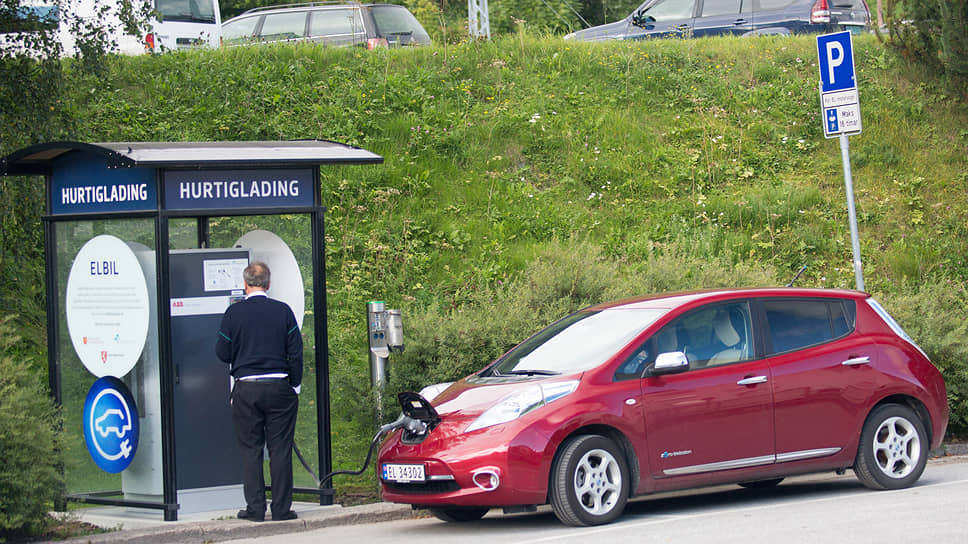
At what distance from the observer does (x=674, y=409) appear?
835 cm

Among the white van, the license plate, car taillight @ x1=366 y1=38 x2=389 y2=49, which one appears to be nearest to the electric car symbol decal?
the license plate

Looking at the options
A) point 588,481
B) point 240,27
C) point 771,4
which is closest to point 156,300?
point 588,481

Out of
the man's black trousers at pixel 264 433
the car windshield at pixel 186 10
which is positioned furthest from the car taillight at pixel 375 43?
the man's black trousers at pixel 264 433

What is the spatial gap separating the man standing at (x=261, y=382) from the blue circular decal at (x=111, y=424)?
1.13 metres

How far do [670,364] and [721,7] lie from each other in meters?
17.8

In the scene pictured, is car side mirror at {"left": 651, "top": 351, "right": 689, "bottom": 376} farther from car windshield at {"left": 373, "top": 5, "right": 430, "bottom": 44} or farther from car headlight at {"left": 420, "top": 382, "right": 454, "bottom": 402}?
car windshield at {"left": 373, "top": 5, "right": 430, "bottom": 44}

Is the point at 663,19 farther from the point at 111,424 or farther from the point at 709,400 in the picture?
the point at 111,424

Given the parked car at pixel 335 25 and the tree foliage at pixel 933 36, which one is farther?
the parked car at pixel 335 25

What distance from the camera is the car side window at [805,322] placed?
902 cm

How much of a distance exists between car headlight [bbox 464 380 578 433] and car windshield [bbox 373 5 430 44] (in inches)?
615

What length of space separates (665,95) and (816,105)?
8.79ft

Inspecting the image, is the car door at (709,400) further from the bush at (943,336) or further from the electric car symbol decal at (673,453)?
the bush at (943,336)

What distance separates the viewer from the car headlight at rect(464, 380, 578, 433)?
8.01 meters

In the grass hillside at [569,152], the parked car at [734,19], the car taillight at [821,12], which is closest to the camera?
the grass hillside at [569,152]
